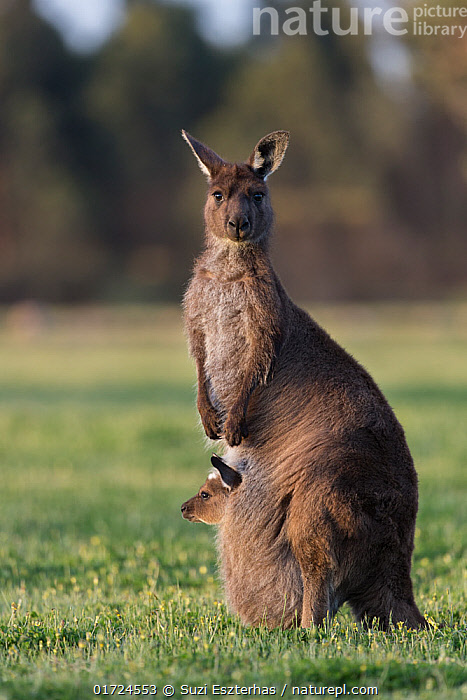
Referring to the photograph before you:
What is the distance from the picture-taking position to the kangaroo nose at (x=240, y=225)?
509 centimetres

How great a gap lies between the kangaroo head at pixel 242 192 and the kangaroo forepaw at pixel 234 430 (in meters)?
0.96

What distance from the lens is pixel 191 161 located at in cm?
4953

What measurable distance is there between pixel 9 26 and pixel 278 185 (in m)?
15.5

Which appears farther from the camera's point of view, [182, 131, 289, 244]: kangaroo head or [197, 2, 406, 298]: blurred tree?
[197, 2, 406, 298]: blurred tree

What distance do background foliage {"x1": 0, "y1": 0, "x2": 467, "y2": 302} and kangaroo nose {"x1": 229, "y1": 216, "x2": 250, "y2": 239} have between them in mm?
43232

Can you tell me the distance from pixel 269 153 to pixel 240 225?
462 millimetres

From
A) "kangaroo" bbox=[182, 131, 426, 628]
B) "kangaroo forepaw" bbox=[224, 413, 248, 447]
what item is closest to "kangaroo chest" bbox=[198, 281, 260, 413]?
"kangaroo" bbox=[182, 131, 426, 628]

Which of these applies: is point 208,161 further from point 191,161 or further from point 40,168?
point 191,161

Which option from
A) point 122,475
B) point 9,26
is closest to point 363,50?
point 9,26

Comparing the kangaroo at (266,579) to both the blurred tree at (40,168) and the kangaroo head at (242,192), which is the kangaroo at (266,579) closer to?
the kangaroo head at (242,192)

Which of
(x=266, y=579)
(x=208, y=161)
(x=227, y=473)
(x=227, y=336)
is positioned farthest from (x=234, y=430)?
(x=208, y=161)

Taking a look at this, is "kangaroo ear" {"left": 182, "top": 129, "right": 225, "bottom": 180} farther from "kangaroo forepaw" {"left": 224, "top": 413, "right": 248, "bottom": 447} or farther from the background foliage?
the background foliage

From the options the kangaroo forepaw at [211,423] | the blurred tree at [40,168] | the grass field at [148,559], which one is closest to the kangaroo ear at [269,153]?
the kangaroo forepaw at [211,423]

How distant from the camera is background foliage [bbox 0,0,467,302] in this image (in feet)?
157
